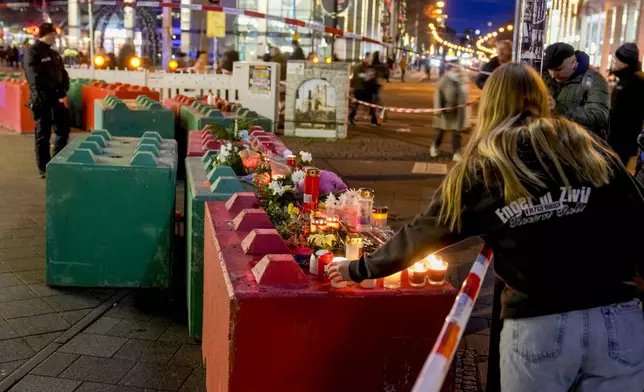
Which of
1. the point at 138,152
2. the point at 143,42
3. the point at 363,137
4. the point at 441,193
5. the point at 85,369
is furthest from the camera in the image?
the point at 143,42

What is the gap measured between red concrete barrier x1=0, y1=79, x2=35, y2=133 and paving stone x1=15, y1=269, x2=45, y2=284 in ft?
33.2

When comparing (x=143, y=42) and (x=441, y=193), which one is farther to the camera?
(x=143, y=42)

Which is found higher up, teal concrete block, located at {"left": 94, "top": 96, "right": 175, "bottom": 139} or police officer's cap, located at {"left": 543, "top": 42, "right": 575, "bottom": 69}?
police officer's cap, located at {"left": 543, "top": 42, "right": 575, "bottom": 69}

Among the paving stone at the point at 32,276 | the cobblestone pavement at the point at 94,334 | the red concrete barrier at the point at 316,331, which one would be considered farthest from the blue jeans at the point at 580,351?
the paving stone at the point at 32,276

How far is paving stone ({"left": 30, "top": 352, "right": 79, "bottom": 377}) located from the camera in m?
4.46

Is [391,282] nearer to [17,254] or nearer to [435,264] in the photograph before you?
[435,264]

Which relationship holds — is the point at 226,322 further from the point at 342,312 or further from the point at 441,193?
the point at 441,193

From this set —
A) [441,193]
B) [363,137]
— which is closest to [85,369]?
[441,193]

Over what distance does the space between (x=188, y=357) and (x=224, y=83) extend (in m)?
13.9

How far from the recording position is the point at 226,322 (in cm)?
332

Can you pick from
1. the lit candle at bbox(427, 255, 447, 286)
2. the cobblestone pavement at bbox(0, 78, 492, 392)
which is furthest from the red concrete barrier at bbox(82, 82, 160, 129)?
the lit candle at bbox(427, 255, 447, 286)

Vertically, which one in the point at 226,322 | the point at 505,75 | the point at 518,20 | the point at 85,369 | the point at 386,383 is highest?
the point at 518,20

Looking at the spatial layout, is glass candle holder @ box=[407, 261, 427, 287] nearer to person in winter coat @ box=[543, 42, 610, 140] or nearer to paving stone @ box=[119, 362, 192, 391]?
paving stone @ box=[119, 362, 192, 391]

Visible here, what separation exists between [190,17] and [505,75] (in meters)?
45.3
